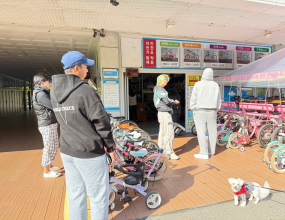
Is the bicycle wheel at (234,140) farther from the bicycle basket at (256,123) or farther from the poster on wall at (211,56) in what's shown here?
the poster on wall at (211,56)

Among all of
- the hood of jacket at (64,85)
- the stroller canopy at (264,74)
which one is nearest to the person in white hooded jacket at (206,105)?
the stroller canopy at (264,74)

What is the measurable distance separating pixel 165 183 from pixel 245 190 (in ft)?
3.88

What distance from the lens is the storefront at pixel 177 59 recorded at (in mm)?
6176

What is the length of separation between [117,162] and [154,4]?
10.6 ft

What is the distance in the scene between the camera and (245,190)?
253cm

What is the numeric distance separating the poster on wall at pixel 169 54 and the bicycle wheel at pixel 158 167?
4.06 m

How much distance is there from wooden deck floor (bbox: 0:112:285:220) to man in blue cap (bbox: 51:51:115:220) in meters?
0.89

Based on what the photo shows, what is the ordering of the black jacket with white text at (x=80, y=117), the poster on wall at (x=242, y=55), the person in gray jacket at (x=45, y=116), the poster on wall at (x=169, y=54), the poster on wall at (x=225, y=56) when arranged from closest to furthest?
the black jacket with white text at (x=80, y=117) → the person in gray jacket at (x=45, y=116) → the poster on wall at (x=169, y=54) → the poster on wall at (x=225, y=56) → the poster on wall at (x=242, y=55)

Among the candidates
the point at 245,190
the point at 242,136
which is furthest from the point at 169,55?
the point at 245,190

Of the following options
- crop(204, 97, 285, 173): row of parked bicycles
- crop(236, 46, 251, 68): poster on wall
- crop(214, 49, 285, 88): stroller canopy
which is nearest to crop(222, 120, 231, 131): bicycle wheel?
crop(204, 97, 285, 173): row of parked bicycles

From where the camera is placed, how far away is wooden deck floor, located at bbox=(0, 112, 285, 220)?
2549 mm

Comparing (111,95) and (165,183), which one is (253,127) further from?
(111,95)

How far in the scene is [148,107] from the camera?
11.1 meters

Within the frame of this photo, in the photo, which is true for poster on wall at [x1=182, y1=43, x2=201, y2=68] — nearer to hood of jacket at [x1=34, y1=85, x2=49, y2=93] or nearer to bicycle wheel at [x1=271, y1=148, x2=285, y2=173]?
bicycle wheel at [x1=271, y1=148, x2=285, y2=173]
